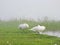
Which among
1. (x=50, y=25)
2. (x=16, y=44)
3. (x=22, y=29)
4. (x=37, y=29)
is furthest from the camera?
(x=50, y=25)

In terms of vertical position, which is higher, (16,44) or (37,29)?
(37,29)

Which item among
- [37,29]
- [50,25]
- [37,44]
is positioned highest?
[50,25]

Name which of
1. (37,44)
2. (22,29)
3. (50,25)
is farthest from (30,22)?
(37,44)

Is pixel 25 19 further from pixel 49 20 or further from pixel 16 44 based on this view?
pixel 16 44

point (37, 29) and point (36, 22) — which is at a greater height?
point (36, 22)

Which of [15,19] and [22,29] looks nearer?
[22,29]

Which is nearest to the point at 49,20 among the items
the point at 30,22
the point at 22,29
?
the point at 30,22

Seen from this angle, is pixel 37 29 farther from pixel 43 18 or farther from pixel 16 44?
pixel 43 18

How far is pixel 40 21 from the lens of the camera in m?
22.1

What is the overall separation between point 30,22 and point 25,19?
0.95m

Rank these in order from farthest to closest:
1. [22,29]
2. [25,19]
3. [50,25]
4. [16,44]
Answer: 1. [25,19]
2. [50,25]
3. [22,29]
4. [16,44]

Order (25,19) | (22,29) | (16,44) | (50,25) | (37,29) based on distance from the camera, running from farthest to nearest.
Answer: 1. (25,19)
2. (50,25)
3. (22,29)
4. (37,29)
5. (16,44)

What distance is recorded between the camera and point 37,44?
9250 mm

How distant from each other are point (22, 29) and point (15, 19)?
6.94 meters
